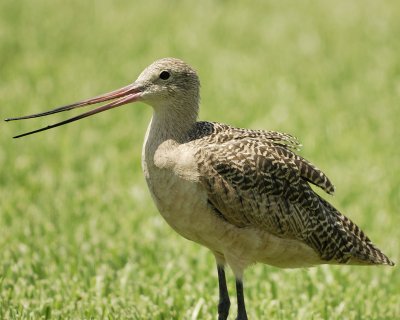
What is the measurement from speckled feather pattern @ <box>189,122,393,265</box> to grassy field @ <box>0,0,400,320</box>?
2.74 feet

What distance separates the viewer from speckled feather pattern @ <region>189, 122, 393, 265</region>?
5477 millimetres

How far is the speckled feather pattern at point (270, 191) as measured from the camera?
216 inches

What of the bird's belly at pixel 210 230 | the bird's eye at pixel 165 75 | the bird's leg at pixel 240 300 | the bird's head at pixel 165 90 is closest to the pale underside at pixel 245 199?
the bird's belly at pixel 210 230

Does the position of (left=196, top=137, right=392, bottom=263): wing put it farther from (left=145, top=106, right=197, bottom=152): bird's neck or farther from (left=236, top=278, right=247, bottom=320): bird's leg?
(left=236, top=278, right=247, bottom=320): bird's leg

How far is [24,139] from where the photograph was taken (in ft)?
34.3

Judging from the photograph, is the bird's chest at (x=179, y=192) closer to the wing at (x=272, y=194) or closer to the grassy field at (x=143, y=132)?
the wing at (x=272, y=194)

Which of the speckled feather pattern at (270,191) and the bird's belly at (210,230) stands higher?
the speckled feather pattern at (270,191)

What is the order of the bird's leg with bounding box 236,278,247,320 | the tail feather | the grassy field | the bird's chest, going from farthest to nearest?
the grassy field, the tail feather, the bird's leg with bounding box 236,278,247,320, the bird's chest

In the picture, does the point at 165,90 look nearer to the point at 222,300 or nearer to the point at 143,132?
the point at 222,300

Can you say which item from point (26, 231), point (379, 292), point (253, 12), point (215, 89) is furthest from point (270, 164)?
point (253, 12)

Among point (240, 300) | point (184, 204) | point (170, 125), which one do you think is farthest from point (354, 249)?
point (170, 125)

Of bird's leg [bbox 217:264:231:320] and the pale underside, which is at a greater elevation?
the pale underside

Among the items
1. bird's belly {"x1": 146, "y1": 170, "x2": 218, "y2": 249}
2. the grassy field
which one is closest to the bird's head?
bird's belly {"x1": 146, "y1": 170, "x2": 218, "y2": 249}

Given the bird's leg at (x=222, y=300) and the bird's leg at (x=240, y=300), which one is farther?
the bird's leg at (x=222, y=300)
